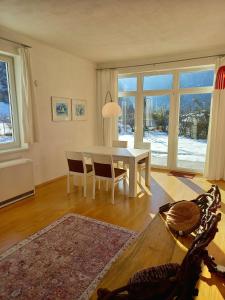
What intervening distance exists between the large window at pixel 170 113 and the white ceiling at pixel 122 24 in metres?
0.79

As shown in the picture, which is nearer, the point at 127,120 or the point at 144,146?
the point at 144,146

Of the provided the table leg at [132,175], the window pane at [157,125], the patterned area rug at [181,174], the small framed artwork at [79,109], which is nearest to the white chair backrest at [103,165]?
the table leg at [132,175]

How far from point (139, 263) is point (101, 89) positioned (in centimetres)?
513

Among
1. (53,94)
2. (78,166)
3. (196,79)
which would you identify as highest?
(196,79)

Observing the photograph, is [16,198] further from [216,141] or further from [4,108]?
[216,141]

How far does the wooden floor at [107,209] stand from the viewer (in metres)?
2.37

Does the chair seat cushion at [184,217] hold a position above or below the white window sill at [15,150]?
below

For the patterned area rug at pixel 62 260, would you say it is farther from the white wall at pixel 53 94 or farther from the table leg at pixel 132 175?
the white wall at pixel 53 94

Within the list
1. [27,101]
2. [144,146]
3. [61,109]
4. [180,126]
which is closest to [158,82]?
[180,126]

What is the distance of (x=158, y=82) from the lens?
5457 mm

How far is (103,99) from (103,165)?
280 cm

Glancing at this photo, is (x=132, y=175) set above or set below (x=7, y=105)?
below

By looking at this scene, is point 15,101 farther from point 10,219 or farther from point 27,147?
point 10,219

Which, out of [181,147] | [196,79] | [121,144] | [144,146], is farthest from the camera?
[181,147]
